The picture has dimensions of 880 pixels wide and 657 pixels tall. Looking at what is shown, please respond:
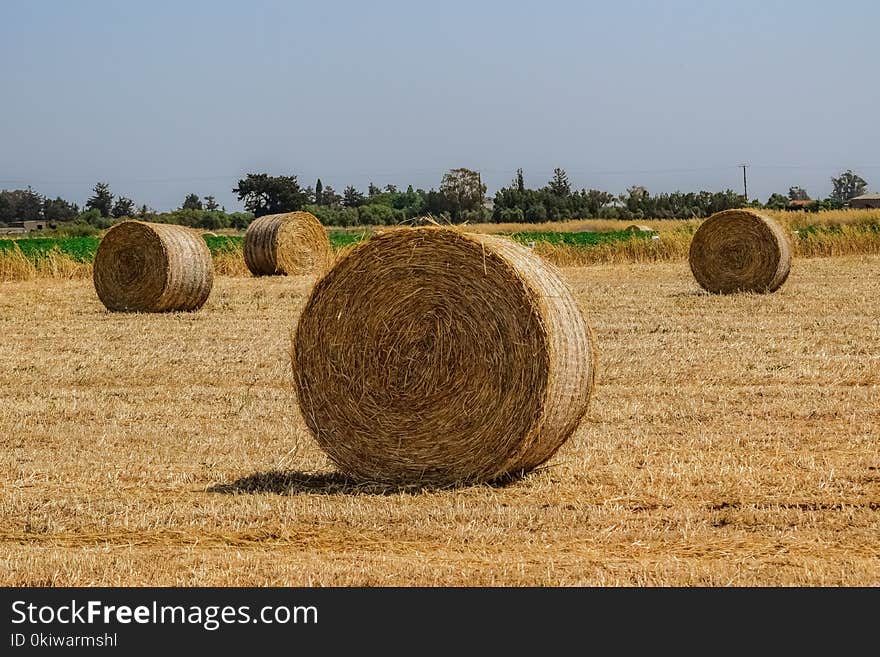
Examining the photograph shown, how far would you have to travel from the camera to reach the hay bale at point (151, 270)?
20.2m

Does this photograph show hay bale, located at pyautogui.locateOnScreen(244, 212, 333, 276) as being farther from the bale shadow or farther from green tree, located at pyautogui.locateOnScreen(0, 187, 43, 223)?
green tree, located at pyautogui.locateOnScreen(0, 187, 43, 223)

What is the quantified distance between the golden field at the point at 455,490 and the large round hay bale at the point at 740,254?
7100mm

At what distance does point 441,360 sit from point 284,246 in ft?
64.8

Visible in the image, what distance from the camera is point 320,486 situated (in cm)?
788

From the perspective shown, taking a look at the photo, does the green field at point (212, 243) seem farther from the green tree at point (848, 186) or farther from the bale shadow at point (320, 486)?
the green tree at point (848, 186)

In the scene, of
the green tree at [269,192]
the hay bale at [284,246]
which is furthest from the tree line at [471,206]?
the hay bale at [284,246]

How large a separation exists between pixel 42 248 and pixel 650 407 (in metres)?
25.0

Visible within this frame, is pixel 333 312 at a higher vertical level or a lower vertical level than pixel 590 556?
higher

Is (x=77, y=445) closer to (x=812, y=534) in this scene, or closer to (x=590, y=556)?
(x=590, y=556)

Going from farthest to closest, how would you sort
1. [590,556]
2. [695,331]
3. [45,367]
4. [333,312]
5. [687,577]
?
[695,331], [45,367], [333,312], [590,556], [687,577]

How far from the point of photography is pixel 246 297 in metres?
22.3

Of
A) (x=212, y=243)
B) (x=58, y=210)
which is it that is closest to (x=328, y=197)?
(x=58, y=210)

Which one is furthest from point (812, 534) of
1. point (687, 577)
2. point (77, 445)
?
point (77, 445)

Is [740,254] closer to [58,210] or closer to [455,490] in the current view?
[455,490]
